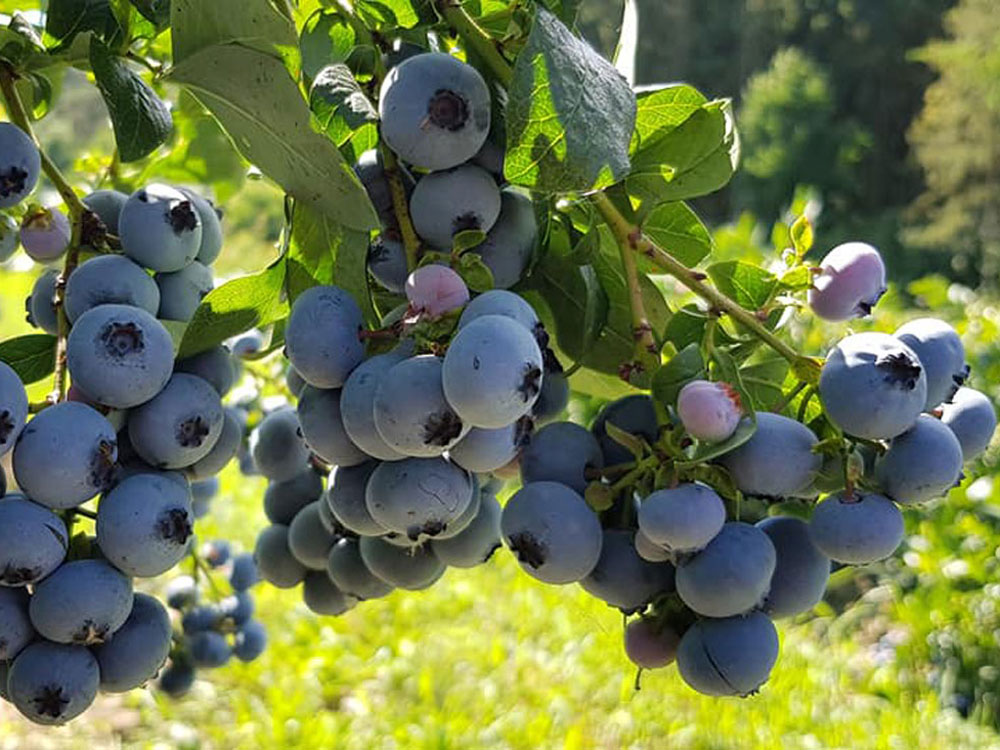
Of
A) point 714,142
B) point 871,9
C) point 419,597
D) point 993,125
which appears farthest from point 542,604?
point 871,9

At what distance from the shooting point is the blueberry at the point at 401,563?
71 cm

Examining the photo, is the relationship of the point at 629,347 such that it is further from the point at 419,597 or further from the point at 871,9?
the point at 871,9

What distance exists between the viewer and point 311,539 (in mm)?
816

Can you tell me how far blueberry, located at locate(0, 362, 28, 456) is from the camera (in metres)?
0.56

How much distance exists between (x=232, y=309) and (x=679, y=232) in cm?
27

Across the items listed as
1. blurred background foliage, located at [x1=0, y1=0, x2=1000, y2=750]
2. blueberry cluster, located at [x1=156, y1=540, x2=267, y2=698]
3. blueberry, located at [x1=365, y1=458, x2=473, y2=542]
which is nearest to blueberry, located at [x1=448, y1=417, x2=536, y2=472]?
blueberry, located at [x1=365, y1=458, x2=473, y2=542]

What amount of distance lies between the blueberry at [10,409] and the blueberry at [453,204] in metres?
0.21

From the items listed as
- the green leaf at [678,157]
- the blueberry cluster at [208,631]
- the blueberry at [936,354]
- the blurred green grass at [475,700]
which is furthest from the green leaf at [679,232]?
the blurred green grass at [475,700]

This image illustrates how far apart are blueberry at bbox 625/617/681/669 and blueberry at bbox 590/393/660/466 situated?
9 centimetres

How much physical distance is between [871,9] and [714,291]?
2503 centimetres

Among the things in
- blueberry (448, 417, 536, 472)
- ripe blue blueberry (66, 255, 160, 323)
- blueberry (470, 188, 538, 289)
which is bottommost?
ripe blue blueberry (66, 255, 160, 323)

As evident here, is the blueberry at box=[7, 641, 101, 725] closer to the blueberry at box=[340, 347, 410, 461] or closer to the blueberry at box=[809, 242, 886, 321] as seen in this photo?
the blueberry at box=[340, 347, 410, 461]

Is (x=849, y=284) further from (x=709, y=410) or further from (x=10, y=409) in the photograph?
(x=10, y=409)

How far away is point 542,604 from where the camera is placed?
13.4 ft
